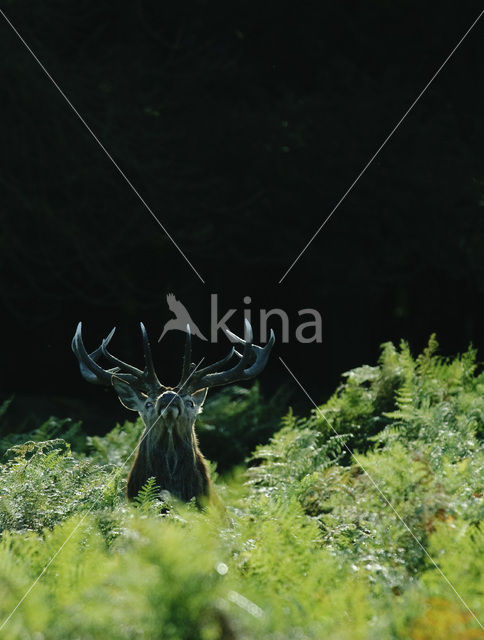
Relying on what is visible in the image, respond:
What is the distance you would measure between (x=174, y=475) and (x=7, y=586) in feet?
15.3

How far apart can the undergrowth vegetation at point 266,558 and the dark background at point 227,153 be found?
8744mm

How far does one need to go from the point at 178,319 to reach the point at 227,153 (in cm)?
338

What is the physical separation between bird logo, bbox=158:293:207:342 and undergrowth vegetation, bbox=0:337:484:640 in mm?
9871

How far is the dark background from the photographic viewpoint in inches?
571

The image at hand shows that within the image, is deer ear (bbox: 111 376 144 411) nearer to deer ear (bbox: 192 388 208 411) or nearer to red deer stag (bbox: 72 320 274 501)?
red deer stag (bbox: 72 320 274 501)

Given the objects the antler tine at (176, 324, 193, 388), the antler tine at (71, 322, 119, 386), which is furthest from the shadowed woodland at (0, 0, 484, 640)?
the antler tine at (176, 324, 193, 388)

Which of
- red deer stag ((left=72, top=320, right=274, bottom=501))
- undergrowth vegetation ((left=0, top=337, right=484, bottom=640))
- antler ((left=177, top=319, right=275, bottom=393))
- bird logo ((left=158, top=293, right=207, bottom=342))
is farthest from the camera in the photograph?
bird logo ((left=158, top=293, right=207, bottom=342))

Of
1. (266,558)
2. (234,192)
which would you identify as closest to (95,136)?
(234,192)

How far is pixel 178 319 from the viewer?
56.6ft

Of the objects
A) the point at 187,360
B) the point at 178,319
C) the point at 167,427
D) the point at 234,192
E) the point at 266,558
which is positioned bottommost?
the point at 178,319

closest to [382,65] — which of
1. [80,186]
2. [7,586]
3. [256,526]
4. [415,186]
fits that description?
[415,186]

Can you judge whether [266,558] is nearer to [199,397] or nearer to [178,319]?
[199,397]

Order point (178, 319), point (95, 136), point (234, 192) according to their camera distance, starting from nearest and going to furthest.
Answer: point (95, 136)
point (234, 192)
point (178, 319)

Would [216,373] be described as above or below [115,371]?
above
